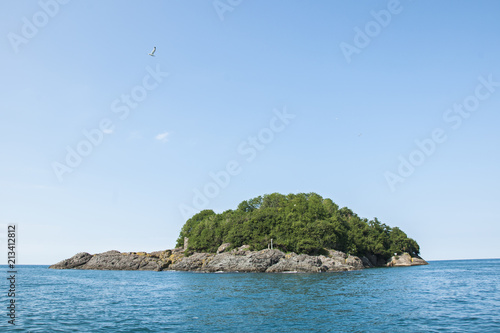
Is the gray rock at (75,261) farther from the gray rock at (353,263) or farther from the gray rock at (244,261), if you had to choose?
the gray rock at (353,263)

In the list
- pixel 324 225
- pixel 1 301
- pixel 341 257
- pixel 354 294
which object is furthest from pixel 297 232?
pixel 1 301

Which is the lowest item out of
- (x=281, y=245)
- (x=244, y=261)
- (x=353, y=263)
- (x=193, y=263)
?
(x=353, y=263)

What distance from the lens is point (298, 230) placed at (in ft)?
324

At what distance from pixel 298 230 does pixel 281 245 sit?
273 inches

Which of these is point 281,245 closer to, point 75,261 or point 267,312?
point 267,312

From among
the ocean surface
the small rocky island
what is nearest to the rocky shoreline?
the small rocky island

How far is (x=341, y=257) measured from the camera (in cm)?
9425

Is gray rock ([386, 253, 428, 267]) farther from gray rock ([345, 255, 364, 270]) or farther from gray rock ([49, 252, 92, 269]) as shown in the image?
gray rock ([49, 252, 92, 269])

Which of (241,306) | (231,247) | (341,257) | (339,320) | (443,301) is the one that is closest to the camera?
(339,320)

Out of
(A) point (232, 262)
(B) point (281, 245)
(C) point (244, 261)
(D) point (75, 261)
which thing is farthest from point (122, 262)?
(B) point (281, 245)

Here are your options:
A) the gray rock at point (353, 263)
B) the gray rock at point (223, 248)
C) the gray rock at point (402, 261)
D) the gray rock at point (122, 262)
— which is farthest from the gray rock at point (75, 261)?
the gray rock at point (402, 261)

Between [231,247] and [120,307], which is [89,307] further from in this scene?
[231,247]

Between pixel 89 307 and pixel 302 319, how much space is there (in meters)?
21.5

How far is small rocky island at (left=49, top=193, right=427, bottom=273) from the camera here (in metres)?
88.9
